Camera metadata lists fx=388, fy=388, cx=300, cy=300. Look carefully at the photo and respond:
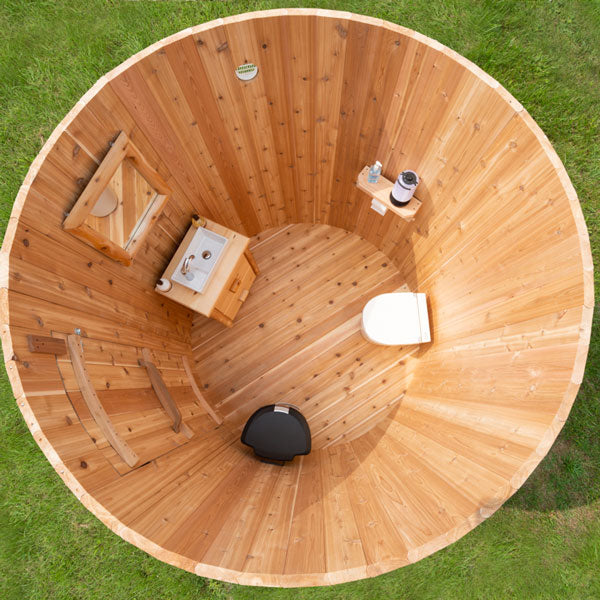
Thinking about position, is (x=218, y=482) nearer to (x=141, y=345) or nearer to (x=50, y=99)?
(x=141, y=345)

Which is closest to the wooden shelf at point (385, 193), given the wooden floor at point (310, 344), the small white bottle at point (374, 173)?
the small white bottle at point (374, 173)

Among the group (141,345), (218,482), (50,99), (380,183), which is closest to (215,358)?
(141,345)

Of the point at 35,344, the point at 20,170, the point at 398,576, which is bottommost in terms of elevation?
the point at 398,576

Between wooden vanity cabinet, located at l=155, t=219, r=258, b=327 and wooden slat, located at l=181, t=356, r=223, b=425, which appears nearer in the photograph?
wooden vanity cabinet, located at l=155, t=219, r=258, b=327

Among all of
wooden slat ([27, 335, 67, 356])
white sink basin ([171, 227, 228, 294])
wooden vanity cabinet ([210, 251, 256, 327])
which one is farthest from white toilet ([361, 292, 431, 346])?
wooden slat ([27, 335, 67, 356])

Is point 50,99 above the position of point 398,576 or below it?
above

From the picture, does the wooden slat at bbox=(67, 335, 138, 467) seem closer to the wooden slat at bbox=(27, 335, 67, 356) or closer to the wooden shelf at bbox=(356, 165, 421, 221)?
the wooden slat at bbox=(27, 335, 67, 356)
